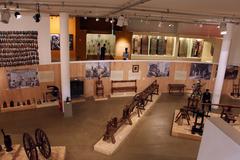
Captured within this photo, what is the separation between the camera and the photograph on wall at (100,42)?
49.8ft

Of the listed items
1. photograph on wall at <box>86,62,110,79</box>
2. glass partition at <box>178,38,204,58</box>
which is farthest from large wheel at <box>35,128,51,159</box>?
glass partition at <box>178,38,204,58</box>

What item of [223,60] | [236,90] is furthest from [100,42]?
[236,90]

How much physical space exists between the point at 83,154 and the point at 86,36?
365 inches

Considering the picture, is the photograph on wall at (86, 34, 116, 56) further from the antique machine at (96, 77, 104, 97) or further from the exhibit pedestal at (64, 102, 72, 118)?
the exhibit pedestal at (64, 102, 72, 118)

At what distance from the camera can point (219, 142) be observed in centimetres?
318

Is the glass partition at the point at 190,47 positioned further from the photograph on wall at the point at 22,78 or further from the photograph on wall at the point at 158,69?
the photograph on wall at the point at 22,78

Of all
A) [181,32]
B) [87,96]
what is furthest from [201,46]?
[87,96]

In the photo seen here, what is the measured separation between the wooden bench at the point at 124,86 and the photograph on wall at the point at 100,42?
3522 mm

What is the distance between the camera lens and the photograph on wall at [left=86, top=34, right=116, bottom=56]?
49.8ft

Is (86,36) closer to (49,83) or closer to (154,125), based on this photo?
(49,83)

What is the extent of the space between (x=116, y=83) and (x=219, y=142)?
9377 millimetres

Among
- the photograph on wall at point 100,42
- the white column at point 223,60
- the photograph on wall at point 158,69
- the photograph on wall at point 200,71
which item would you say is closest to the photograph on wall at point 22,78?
the photograph on wall at point 100,42

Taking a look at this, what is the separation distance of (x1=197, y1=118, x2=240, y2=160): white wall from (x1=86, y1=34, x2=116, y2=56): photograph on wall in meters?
12.4

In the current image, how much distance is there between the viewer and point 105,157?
6758mm
